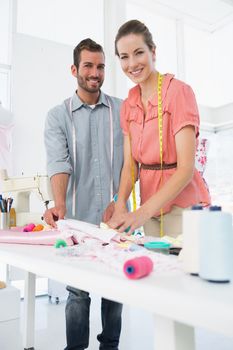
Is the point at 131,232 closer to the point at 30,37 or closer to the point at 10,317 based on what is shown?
the point at 10,317

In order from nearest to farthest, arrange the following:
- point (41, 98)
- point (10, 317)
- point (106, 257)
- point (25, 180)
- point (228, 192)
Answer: point (106, 257)
point (25, 180)
point (10, 317)
point (41, 98)
point (228, 192)

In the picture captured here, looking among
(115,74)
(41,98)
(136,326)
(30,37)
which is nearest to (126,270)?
(136,326)

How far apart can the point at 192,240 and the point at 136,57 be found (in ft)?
2.83

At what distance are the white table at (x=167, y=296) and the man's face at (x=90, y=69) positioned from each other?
3.26ft

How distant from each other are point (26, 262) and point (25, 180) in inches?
31.5

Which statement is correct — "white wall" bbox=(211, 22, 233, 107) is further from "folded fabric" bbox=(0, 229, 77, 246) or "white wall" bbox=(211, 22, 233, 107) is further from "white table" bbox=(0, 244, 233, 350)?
"white table" bbox=(0, 244, 233, 350)

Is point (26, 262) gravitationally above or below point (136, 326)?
above

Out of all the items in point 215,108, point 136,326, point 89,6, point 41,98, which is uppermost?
point 89,6

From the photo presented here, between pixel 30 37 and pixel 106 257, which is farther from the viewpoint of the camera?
pixel 30 37

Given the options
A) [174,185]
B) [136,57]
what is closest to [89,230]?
[174,185]

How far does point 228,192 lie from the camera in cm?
469

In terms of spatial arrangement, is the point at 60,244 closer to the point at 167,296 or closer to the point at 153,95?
the point at 167,296

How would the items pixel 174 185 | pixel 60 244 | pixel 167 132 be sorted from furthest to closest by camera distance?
pixel 167 132 → pixel 174 185 → pixel 60 244

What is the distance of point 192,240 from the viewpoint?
21.0 inches
